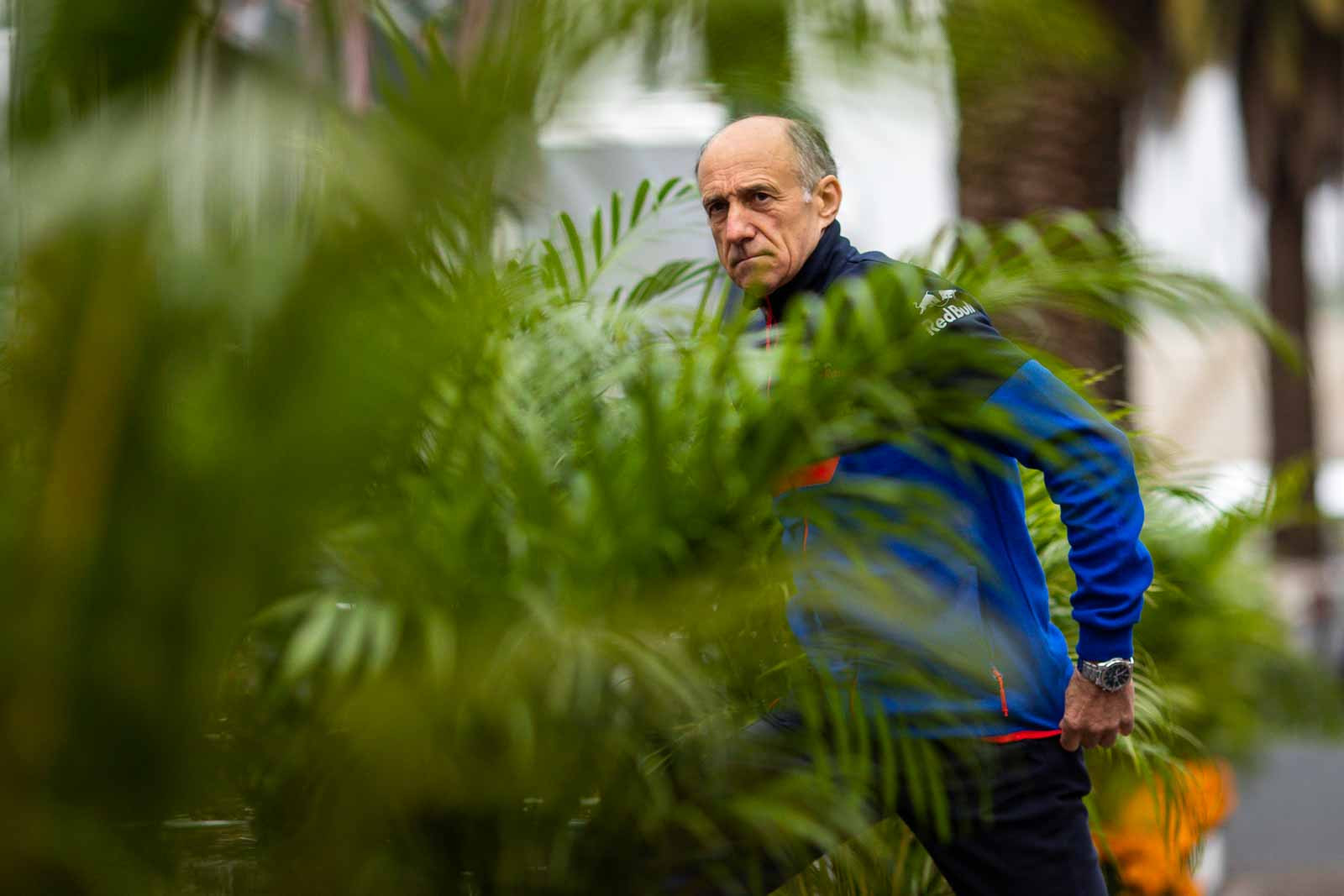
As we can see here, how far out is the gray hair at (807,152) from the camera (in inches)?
90.6

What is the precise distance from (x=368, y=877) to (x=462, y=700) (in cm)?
21

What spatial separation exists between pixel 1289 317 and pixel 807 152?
15537 mm

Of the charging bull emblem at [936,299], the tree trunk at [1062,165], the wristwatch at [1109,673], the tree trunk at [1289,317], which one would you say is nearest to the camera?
the charging bull emblem at [936,299]

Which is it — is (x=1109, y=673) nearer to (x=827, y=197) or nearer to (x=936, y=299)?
(x=936, y=299)

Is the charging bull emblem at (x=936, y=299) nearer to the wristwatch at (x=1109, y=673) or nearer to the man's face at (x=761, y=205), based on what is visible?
the man's face at (x=761, y=205)

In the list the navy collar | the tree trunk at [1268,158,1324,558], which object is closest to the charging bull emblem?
the navy collar

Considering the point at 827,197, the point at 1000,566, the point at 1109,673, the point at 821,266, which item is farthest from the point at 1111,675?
the point at 827,197

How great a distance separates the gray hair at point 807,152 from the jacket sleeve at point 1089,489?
0.50m

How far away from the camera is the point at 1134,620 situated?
2.10 metres

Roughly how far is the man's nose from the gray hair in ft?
0.35

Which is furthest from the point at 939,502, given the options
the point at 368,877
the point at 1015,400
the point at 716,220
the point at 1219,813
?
the point at 1219,813

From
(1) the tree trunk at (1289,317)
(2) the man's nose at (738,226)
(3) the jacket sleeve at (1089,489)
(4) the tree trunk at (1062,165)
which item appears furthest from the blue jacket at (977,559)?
(1) the tree trunk at (1289,317)

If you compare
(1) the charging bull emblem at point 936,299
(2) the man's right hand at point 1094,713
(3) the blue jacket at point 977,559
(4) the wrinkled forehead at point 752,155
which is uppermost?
(4) the wrinkled forehead at point 752,155

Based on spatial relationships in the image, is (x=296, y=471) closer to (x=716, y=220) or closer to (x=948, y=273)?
(x=716, y=220)
